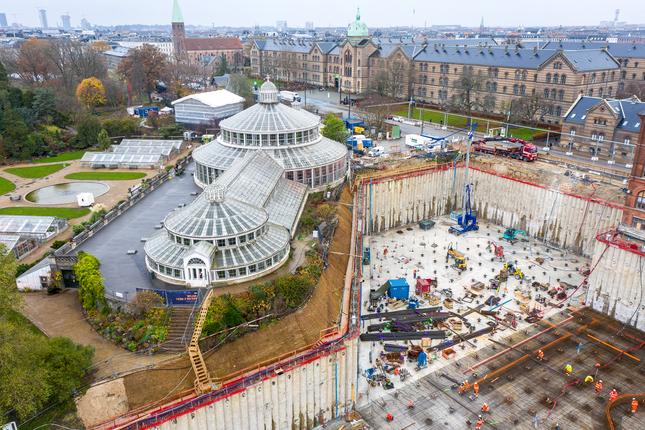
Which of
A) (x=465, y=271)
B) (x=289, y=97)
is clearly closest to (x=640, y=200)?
(x=465, y=271)

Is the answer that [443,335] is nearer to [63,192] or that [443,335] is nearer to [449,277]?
[449,277]

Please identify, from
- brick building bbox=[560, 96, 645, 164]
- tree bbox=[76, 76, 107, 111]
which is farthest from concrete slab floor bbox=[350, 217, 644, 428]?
tree bbox=[76, 76, 107, 111]

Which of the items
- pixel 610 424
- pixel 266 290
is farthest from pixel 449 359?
pixel 266 290

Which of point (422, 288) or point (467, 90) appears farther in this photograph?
point (467, 90)

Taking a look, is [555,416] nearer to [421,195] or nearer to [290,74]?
[421,195]

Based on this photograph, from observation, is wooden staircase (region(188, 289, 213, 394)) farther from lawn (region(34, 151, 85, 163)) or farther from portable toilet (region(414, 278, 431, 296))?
lawn (region(34, 151, 85, 163))

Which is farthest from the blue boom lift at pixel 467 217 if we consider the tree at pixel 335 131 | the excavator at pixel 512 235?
the tree at pixel 335 131

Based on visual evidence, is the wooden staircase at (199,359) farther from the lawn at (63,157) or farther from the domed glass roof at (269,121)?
the lawn at (63,157)
